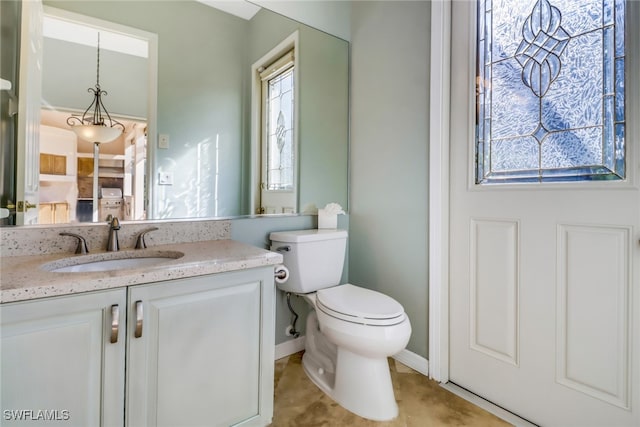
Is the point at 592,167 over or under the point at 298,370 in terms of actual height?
over

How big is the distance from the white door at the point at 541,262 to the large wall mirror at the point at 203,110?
2.73 ft

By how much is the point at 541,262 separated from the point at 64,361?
5.54 feet

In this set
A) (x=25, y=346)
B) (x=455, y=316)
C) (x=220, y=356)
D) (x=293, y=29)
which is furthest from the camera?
(x=293, y=29)

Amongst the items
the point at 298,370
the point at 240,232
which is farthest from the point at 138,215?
the point at 298,370

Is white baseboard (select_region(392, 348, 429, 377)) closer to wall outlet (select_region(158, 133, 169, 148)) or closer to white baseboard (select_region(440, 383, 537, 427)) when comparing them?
white baseboard (select_region(440, 383, 537, 427))

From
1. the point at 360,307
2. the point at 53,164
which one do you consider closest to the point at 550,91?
the point at 360,307

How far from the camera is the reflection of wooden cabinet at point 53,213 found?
1223 mm

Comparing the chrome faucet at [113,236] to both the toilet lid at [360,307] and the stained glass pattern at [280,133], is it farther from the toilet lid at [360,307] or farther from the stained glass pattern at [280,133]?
the toilet lid at [360,307]

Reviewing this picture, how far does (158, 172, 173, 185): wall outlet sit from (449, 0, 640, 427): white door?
141 cm

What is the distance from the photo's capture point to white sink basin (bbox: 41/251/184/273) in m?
1.11

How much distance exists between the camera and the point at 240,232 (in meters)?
1.70

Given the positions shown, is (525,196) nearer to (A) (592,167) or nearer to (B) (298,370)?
(A) (592,167)

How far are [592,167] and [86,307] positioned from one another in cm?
176

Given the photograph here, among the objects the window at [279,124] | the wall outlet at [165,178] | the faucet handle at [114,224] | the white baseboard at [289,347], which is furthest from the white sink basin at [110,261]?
the white baseboard at [289,347]
